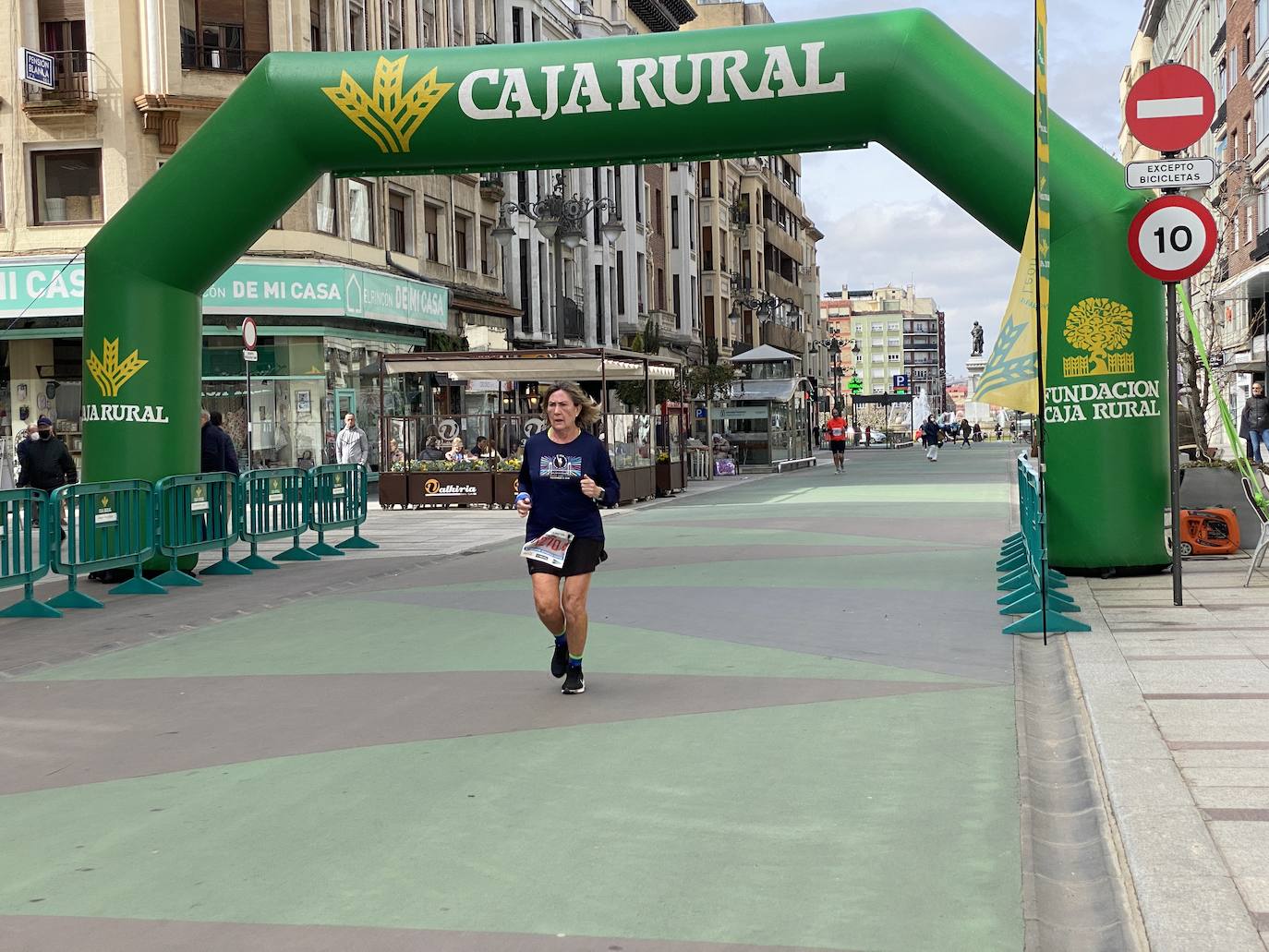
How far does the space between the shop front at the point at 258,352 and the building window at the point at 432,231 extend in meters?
5.12

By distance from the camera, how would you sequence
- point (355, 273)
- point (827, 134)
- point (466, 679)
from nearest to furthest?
point (466, 679) → point (827, 134) → point (355, 273)

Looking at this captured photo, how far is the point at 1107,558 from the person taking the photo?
13.2 meters

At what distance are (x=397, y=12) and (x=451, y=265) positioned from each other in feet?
20.5

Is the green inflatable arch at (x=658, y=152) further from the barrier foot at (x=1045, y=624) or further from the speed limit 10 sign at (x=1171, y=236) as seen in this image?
the barrier foot at (x=1045, y=624)

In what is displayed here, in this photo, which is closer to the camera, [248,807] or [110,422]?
[248,807]

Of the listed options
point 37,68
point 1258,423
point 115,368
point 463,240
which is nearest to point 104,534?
point 115,368

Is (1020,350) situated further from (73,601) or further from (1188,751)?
(73,601)

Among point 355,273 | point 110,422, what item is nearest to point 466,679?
point 110,422

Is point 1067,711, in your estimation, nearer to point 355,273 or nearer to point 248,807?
point 248,807

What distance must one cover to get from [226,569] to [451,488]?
1140 cm

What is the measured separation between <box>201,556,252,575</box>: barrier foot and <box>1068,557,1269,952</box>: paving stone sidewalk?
28.5 feet

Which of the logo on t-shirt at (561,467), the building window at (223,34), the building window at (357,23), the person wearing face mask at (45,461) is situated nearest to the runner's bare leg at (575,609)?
the logo on t-shirt at (561,467)

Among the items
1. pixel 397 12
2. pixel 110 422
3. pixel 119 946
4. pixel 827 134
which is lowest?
pixel 119 946

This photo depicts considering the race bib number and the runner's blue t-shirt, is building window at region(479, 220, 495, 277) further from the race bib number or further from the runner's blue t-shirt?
the race bib number
